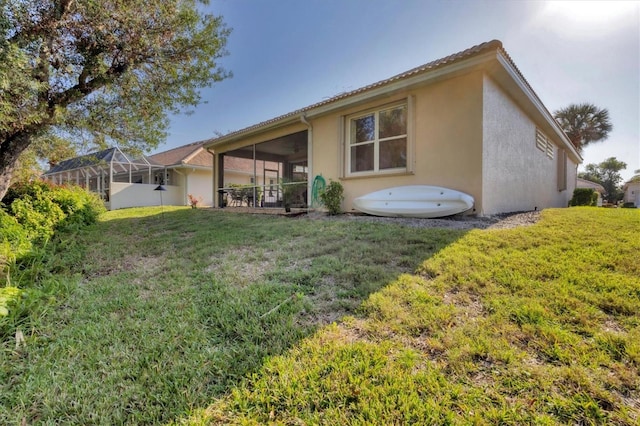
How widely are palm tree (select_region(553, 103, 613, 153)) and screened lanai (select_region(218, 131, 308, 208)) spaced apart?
18.1m

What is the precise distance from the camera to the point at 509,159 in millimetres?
6875

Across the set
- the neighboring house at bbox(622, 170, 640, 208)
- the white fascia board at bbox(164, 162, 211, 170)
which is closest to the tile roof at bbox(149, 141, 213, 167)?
the white fascia board at bbox(164, 162, 211, 170)

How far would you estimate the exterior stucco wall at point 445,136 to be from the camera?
5.64 m

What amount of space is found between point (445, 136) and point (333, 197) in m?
2.93

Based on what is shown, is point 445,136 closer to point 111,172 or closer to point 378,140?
point 378,140

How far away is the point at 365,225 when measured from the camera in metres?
5.25

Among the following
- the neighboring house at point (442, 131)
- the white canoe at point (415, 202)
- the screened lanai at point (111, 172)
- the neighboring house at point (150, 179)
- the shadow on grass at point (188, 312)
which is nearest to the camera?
the shadow on grass at point (188, 312)

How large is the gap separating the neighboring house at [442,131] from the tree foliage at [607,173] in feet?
149

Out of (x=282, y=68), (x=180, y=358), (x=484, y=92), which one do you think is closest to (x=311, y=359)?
(x=180, y=358)

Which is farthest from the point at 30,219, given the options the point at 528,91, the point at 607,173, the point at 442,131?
the point at 607,173

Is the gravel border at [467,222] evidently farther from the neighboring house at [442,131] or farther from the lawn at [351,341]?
the lawn at [351,341]

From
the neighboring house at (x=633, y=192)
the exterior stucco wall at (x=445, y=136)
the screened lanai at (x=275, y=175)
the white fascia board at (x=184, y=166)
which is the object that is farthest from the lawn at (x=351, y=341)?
the neighboring house at (x=633, y=192)

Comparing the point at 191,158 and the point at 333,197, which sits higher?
the point at 191,158

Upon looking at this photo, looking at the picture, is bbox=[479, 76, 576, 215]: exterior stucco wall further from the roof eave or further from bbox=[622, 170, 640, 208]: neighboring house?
bbox=[622, 170, 640, 208]: neighboring house
